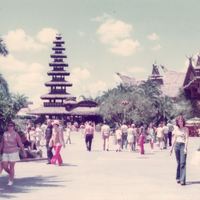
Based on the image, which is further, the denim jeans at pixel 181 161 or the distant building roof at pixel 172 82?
the distant building roof at pixel 172 82

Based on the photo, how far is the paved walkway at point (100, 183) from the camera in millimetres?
10500

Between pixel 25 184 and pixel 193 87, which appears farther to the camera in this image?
pixel 193 87

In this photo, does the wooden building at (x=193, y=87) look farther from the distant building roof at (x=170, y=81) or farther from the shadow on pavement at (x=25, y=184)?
the shadow on pavement at (x=25, y=184)

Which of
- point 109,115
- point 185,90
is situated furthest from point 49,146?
point 185,90

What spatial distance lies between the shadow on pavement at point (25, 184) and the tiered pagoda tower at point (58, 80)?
225 ft

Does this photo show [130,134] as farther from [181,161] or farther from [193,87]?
[193,87]

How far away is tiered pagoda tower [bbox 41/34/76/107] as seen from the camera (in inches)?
3287

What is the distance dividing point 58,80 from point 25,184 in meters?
76.0

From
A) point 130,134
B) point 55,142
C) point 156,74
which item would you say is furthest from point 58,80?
point 55,142

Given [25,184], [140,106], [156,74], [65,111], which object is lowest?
[25,184]

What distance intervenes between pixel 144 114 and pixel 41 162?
32.2m

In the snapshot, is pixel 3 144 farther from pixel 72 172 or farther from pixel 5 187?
pixel 72 172

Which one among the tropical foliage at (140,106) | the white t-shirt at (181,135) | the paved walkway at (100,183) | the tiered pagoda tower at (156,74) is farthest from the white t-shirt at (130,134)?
the tiered pagoda tower at (156,74)

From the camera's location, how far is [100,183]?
12.3m
